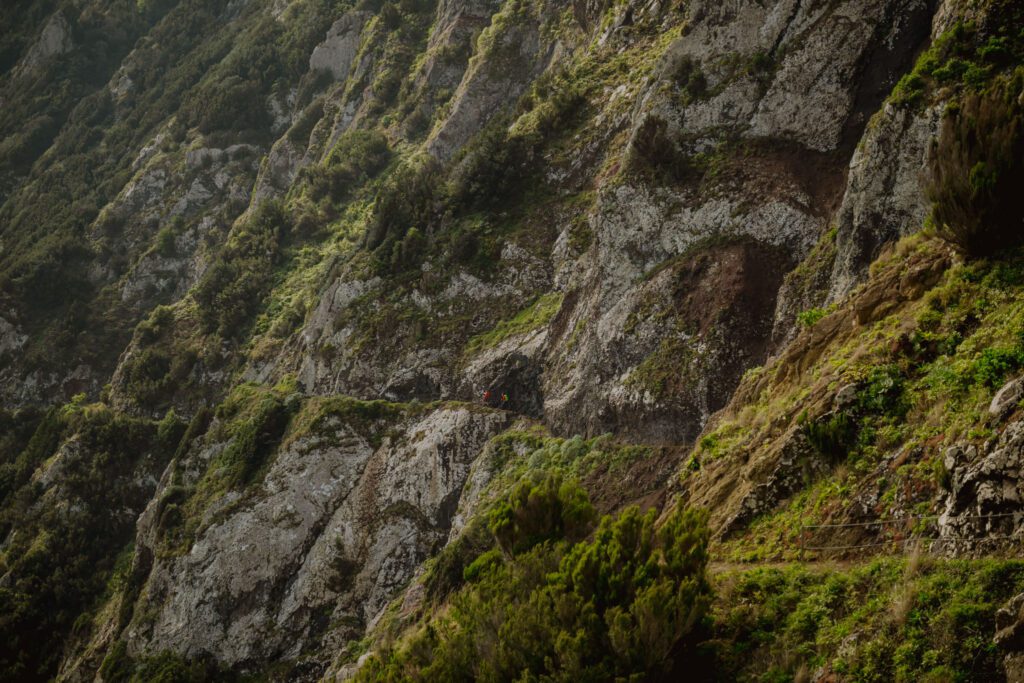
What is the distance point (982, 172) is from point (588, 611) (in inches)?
332

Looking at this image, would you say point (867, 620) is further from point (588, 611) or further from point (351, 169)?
point (351, 169)

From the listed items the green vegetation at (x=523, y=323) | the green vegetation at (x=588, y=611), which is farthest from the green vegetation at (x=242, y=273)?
the green vegetation at (x=588, y=611)

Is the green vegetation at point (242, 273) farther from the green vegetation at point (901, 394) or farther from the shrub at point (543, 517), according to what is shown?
the green vegetation at point (901, 394)

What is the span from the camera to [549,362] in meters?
26.5

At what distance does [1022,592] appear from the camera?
635 cm

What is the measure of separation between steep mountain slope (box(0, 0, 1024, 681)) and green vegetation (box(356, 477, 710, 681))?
0.21 ft

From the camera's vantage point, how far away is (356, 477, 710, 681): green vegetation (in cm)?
798

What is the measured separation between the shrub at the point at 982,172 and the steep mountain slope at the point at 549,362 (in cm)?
6

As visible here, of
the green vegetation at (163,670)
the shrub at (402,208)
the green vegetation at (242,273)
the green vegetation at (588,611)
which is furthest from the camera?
the green vegetation at (242,273)

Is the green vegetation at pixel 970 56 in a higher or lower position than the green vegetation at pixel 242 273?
lower

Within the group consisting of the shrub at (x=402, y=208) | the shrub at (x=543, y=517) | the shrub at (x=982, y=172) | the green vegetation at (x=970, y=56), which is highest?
the shrub at (x=402, y=208)

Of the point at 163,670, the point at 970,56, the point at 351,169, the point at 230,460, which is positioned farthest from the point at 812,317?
the point at 351,169

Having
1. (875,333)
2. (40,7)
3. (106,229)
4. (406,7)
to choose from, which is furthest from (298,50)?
(875,333)

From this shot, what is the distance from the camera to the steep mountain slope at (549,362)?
31.9 ft
